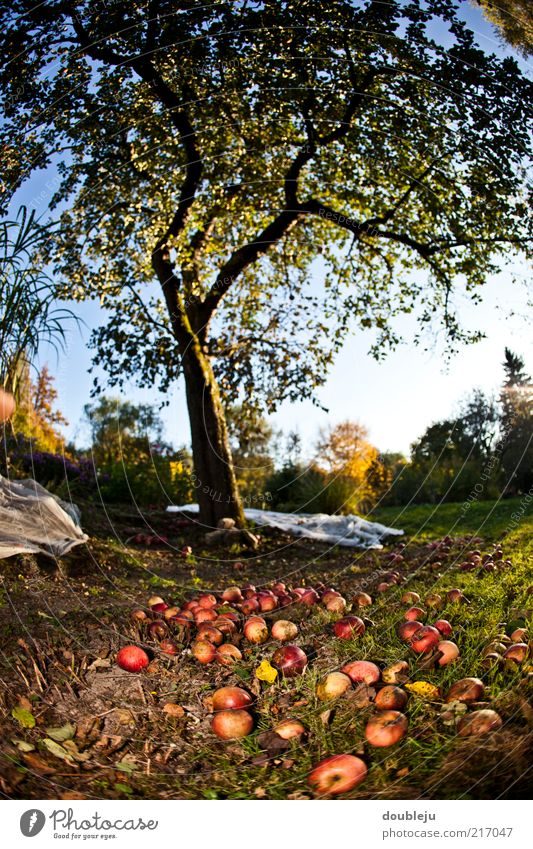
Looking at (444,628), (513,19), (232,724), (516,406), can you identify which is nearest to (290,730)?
(232,724)

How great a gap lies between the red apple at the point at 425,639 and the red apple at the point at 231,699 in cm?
79

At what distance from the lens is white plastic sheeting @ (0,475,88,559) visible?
4863 mm

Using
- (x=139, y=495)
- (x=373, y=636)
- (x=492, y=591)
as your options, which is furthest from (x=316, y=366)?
(x=139, y=495)

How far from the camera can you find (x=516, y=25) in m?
3.35

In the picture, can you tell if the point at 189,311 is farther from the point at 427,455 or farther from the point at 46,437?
the point at 427,455

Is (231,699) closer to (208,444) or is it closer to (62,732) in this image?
(62,732)

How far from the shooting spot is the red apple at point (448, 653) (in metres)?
2.61

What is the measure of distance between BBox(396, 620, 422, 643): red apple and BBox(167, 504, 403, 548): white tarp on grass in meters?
4.67

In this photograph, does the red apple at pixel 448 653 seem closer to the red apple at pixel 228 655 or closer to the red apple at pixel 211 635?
the red apple at pixel 228 655

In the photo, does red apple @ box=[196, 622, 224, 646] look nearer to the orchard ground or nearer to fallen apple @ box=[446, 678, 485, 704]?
the orchard ground

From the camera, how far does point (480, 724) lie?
2168 mm

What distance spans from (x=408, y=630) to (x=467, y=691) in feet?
1.82

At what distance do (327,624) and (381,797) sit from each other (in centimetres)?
118

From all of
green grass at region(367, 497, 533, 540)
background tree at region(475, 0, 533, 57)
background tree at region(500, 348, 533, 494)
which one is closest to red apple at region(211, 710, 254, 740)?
background tree at region(500, 348, 533, 494)
